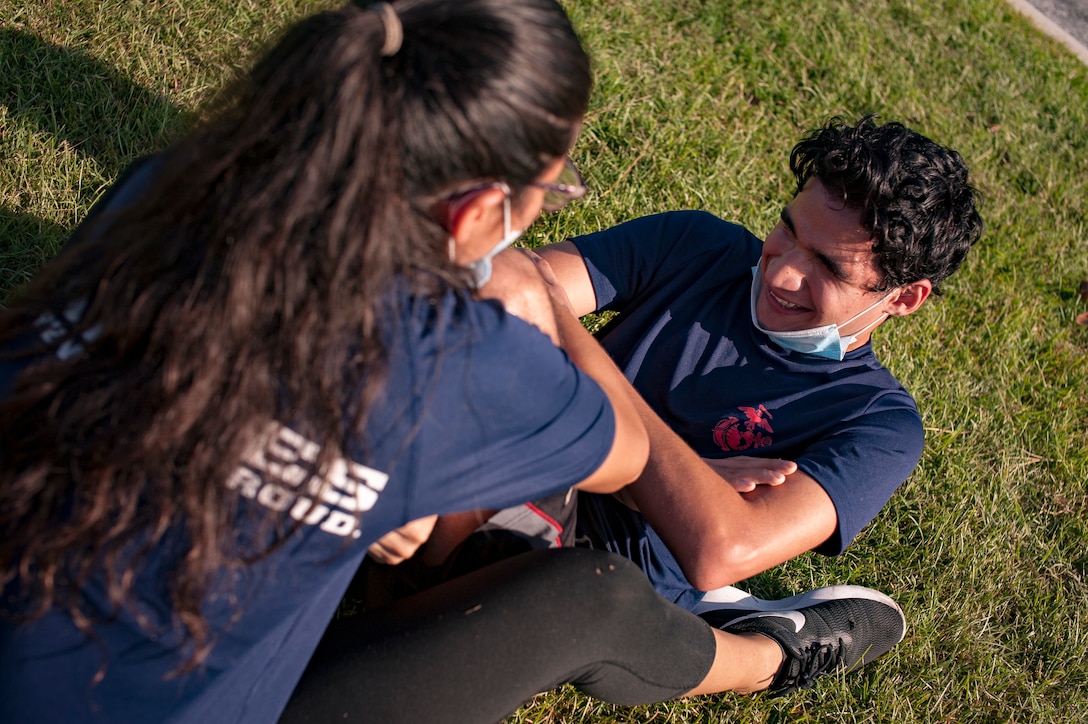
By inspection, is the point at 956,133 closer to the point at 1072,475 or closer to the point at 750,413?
the point at 1072,475

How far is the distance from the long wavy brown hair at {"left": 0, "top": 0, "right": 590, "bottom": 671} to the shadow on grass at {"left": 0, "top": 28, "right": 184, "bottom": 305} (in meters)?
2.02

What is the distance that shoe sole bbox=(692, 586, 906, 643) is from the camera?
292 cm

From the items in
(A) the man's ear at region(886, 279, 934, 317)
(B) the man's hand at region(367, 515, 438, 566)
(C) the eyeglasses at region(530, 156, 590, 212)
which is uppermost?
(C) the eyeglasses at region(530, 156, 590, 212)

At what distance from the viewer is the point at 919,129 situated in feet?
16.7

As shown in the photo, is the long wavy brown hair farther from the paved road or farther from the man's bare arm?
the paved road

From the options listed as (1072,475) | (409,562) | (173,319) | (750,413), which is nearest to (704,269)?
(750,413)

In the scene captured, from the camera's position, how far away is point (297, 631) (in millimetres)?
1590

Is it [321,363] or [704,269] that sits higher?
[321,363]

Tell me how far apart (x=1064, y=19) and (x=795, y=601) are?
19.7ft

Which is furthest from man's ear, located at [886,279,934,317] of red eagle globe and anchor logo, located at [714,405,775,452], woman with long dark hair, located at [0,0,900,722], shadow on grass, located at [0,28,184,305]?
shadow on grass, located at [0,28,184,305]

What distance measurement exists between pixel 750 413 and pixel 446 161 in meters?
1.48

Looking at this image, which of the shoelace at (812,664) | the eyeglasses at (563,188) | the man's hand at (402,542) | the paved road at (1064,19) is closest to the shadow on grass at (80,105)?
the man's hand at (402,542)

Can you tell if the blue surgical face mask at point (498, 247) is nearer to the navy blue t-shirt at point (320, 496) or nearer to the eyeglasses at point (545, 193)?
the eyeglasses at point (545, 193)

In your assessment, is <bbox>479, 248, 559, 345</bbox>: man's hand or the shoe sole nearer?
<bbox>479, 248, 559, 345</bbox>: man's hand
